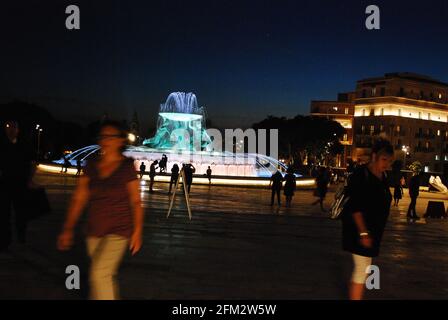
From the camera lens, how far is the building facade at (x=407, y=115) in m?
104

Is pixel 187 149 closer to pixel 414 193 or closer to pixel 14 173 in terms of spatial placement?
pixel 414 193

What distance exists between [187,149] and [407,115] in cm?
6242

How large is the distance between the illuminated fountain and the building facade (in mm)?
52895

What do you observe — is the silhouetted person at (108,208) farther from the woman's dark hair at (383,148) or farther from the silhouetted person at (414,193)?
the silhouetted person at (414,193)

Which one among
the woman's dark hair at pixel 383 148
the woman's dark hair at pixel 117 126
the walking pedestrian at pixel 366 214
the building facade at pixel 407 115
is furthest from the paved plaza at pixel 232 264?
the building facade at pixel 407 115

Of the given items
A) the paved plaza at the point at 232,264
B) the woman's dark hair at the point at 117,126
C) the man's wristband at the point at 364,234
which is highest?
the woman's dark hair at the point at 117,126

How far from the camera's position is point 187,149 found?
57.5 meters

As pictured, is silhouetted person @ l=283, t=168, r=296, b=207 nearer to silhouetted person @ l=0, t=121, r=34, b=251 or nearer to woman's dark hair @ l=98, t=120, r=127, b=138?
silhouetted person @ l=0, t=121, r=34, b=251

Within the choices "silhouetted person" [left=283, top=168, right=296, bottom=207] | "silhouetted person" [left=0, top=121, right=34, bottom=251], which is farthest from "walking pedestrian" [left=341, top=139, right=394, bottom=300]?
"silhouetted person" [left=283, top=168, right=296, bottom=207]

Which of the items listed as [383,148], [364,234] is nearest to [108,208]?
[364,234]

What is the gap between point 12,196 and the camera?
8906 mm

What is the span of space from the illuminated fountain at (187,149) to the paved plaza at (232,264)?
33.8m

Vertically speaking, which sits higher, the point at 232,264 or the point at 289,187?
the point at 289,187

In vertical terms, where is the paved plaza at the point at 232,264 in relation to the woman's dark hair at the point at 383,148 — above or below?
below
